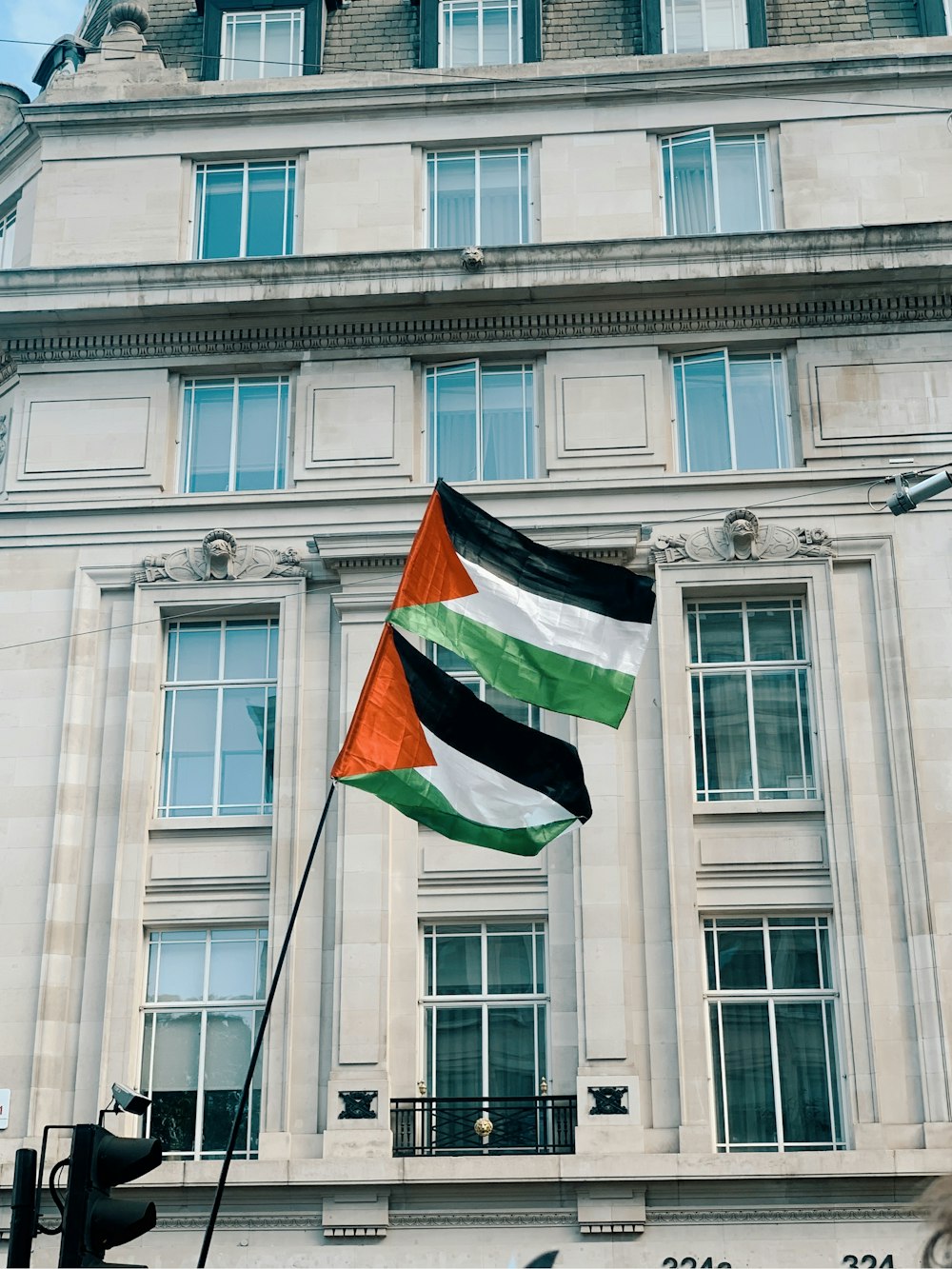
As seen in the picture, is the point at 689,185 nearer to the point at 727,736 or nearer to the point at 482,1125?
the point at 727,736

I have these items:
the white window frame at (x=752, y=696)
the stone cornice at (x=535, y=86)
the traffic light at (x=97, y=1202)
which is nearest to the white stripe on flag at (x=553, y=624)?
the white window frame at (x=752, y=696)

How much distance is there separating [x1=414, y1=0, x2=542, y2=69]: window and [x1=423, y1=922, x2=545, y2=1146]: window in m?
13.5

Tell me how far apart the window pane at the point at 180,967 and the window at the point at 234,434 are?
6.33 m

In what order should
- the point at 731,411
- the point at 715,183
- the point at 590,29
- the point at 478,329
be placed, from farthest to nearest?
the point at 590,29
the point at 715,183
the point at 478,329
the point at 731,411

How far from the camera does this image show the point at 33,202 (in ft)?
93.3

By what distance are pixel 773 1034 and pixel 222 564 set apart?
31.3 feet

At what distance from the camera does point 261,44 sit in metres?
29.5

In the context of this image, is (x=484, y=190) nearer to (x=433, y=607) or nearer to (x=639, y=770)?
(x=639, y=770)

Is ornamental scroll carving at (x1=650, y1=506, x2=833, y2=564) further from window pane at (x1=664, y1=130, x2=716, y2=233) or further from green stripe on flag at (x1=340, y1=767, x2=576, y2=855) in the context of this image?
green stripe on flag at (x1=340, y1=767, x2=576, y2=855)

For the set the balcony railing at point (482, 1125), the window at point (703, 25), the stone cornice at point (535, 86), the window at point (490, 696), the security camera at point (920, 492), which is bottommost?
the balcony railing at point (482, 1125)

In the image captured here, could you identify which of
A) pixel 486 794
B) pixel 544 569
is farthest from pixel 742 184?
pixel 486 794

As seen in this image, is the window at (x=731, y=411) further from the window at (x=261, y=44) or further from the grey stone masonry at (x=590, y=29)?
the window at (x=261, y=44)

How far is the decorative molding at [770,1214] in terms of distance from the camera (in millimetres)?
21672

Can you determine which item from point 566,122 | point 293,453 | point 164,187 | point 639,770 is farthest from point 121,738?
point 566,122
